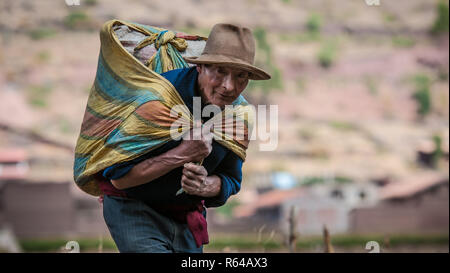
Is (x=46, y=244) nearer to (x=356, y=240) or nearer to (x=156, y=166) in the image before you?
(x=356, y=240)

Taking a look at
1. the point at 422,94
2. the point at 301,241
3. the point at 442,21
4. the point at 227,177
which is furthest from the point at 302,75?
the point at 227,177

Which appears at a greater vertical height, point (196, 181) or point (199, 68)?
point (199, 68)

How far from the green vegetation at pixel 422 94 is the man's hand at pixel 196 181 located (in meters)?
27.6

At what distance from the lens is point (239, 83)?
10.3 feet

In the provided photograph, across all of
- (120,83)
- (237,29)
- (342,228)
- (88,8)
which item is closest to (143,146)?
(120,83)

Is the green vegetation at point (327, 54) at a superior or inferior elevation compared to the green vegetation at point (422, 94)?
superior

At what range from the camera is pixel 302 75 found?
3117cm

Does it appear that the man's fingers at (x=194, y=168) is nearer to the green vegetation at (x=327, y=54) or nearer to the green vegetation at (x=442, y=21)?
the green vegetation at (x=327, y=54)

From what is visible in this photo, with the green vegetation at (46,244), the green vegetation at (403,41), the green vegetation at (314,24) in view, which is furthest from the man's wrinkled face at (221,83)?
the green vegetation at (403,41)

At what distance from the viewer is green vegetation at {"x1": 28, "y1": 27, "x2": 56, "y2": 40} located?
29.0 meters

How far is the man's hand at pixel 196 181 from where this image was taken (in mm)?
3096

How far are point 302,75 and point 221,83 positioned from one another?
28319 mm

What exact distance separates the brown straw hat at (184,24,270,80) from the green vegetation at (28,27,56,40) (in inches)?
1060

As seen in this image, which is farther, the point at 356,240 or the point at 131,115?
the point at 356,240
